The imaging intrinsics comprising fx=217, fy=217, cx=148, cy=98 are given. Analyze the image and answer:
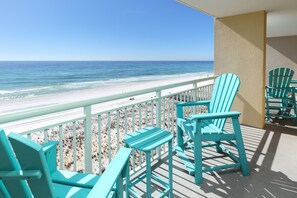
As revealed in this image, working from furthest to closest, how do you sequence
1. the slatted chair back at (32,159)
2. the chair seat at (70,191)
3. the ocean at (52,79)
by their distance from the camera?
the ocean at (52,79)
the chair seat at (70,191)
the slatted chair back at (32,159)

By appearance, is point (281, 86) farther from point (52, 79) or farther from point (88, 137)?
point (52, 79)

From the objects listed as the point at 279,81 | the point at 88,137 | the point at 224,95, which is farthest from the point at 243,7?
the point at 88,137

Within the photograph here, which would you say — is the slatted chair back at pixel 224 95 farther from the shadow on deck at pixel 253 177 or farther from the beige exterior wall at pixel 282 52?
the beige exterior wall at pixel 282 52

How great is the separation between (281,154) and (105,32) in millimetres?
28813

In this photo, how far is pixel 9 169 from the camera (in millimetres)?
799

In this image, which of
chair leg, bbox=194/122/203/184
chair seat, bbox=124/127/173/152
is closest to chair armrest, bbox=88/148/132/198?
chair seat, bbox=124/127/173/152

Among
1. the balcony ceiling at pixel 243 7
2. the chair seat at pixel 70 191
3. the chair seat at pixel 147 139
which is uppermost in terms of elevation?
the balcony ceiling at pixel 243 7

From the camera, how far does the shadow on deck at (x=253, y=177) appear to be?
2.03 m

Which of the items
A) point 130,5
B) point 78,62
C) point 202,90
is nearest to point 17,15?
point 78,62

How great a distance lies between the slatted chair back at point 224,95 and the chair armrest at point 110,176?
64.5 inches

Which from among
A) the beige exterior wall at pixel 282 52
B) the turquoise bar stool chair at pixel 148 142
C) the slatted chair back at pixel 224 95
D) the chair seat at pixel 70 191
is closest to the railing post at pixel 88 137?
the turquoise bar stool chair at pixel 148 142

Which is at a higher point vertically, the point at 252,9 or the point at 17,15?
the point at 17,15

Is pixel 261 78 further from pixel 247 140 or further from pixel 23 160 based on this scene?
pixel 23 160

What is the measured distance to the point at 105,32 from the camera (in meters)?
29.0
